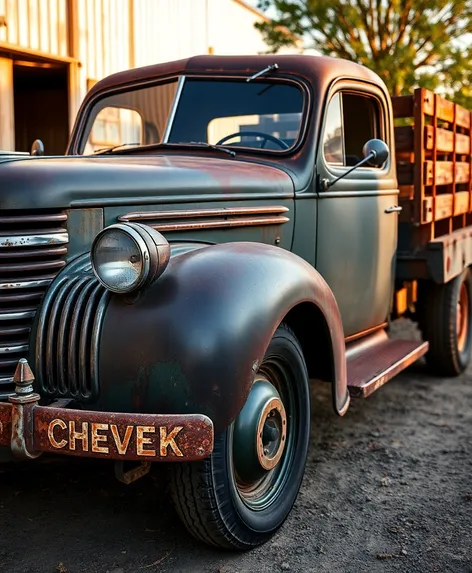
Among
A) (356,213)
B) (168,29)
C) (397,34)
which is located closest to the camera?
(356,213)

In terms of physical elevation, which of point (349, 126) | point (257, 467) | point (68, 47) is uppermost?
point (68, 47)

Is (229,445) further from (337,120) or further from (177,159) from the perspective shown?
(337,120)

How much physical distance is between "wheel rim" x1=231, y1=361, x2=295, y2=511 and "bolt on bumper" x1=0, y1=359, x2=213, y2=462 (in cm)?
40

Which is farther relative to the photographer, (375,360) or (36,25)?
(36,25)

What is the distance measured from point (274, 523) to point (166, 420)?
80 centimetres

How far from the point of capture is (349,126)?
12.7 feet

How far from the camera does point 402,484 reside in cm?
325

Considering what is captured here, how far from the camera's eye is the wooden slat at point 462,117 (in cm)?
516

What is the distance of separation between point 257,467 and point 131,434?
0.63 meters

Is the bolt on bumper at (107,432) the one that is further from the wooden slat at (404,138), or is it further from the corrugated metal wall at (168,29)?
the corrugated metal wall at (168,29)

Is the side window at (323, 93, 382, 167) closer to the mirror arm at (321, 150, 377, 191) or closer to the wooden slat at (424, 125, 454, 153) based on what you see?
the mirror arm at (321, 150, 377, 191)

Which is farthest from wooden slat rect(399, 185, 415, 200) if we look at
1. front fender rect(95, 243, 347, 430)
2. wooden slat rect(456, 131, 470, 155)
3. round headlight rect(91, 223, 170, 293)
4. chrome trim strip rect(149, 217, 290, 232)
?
round headlight rect(91, 223, 170, 293)

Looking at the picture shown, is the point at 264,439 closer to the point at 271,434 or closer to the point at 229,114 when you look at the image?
the point at 271,434

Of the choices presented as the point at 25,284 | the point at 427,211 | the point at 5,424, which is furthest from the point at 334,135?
the point at 5,424
